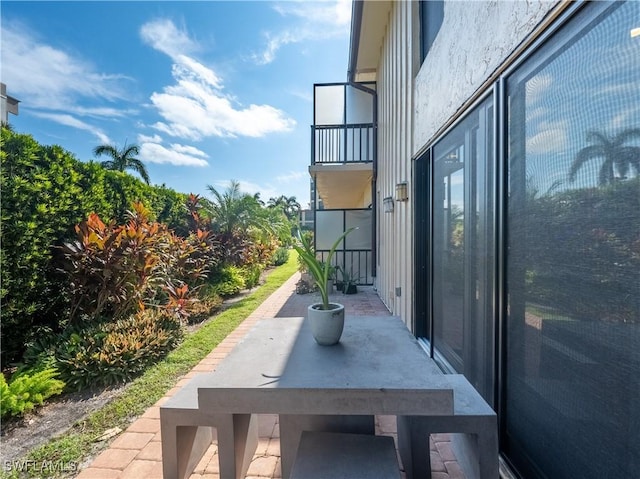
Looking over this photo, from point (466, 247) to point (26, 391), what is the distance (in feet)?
12.9

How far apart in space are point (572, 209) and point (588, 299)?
1.23 ft

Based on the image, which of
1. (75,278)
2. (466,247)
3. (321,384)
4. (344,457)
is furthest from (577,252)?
(75,278)

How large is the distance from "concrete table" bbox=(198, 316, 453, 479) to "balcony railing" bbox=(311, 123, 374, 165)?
6651mm

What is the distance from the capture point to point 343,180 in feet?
28.6

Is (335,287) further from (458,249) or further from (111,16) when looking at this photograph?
(111,16)

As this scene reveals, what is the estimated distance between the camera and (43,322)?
3752mm

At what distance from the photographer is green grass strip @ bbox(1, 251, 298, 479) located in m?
2.13

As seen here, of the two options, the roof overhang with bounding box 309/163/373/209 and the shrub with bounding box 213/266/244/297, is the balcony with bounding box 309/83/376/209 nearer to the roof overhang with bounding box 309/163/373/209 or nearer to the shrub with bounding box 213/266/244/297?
the roof overhang with bounding box 309/163/373/209

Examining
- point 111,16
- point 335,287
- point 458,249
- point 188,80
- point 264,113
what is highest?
point 264,113

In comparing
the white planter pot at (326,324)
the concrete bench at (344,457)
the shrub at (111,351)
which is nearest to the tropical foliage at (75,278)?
the shrub at (111,351)

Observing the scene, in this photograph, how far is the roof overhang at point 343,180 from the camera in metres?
7.57

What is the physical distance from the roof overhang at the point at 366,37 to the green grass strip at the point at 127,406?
629 centimetres

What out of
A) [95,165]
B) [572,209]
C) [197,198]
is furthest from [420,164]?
[197,198]

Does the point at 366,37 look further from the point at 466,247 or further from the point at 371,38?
the point at 466,247
